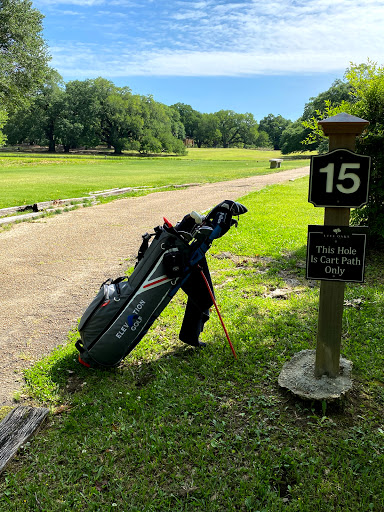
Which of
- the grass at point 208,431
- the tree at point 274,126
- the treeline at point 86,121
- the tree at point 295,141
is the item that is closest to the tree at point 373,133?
the grass at point 208,431

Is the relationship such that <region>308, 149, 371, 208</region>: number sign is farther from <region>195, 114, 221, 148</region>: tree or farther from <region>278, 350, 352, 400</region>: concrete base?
<region>195, 114, 221, 148</region>: tree

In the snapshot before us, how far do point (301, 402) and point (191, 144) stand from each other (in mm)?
129315

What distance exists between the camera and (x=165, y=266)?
327 cm

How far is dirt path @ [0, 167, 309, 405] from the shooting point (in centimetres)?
402

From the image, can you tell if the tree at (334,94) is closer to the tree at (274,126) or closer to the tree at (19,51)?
the tree at (19,51)

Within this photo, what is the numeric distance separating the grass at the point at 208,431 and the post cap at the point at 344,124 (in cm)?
177

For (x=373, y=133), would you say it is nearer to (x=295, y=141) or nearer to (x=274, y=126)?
(x=295, y=141)

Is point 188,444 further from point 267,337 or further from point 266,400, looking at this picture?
point 267,337

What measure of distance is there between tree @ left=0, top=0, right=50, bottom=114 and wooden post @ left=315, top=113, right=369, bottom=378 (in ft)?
103

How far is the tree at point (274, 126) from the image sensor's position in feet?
456

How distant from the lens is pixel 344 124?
258 cm

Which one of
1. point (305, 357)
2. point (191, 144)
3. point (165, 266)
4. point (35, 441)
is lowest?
point (35, 441)

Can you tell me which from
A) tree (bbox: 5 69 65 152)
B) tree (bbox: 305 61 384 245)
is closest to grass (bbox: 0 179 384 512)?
tree (bbox: 305 61 384 245)

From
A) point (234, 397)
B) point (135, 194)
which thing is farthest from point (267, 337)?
point (135, 194)
